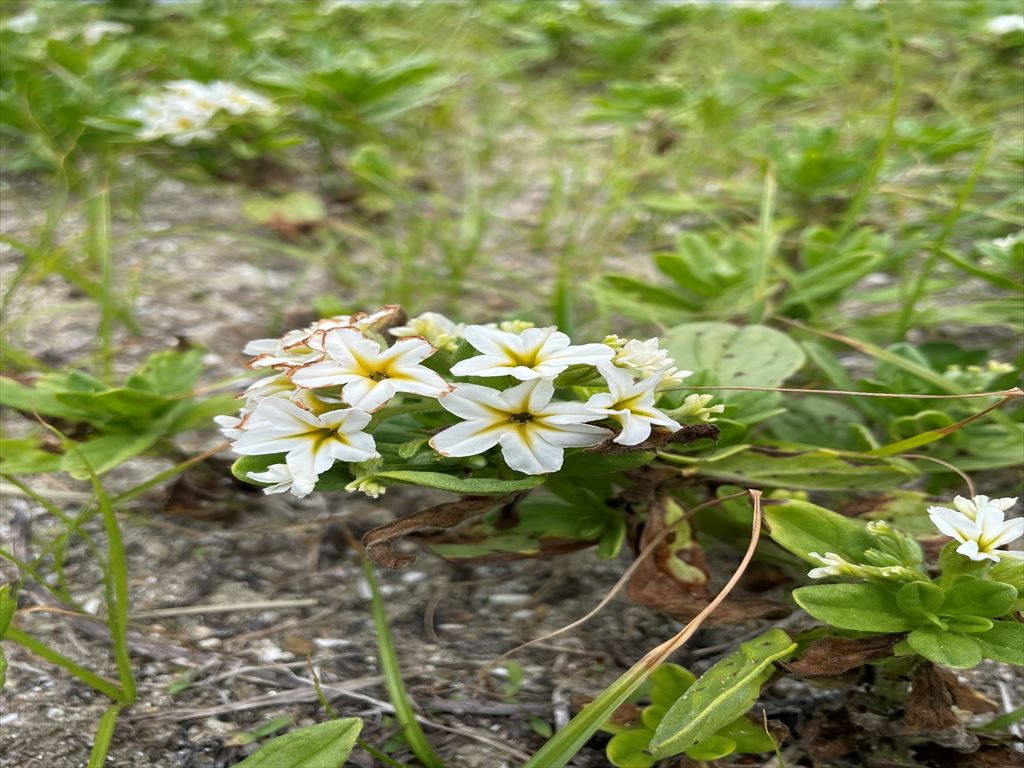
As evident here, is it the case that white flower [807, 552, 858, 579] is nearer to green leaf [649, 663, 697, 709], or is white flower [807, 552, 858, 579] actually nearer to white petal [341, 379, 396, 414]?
green leaf [649, 663, 697, 709]

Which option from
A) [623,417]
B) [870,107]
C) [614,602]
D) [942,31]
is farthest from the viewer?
[942,31]

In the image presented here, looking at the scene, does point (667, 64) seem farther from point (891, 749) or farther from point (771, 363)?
point (891, 749)

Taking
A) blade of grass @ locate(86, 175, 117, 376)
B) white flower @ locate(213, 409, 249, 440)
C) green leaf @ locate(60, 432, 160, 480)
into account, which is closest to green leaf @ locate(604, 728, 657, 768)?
white flower @ locate(213, 409, 249, 440)

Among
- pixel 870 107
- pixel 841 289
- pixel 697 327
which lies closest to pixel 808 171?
pixel 841 289

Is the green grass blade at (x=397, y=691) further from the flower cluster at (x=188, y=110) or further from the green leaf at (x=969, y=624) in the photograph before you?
the flower cluster at (x=188, y=110)

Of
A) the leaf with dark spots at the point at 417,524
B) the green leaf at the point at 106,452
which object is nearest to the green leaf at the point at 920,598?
the leaf with dark spots at the point at 417,524

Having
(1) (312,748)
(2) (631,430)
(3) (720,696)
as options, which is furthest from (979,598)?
(1) (312,748)
